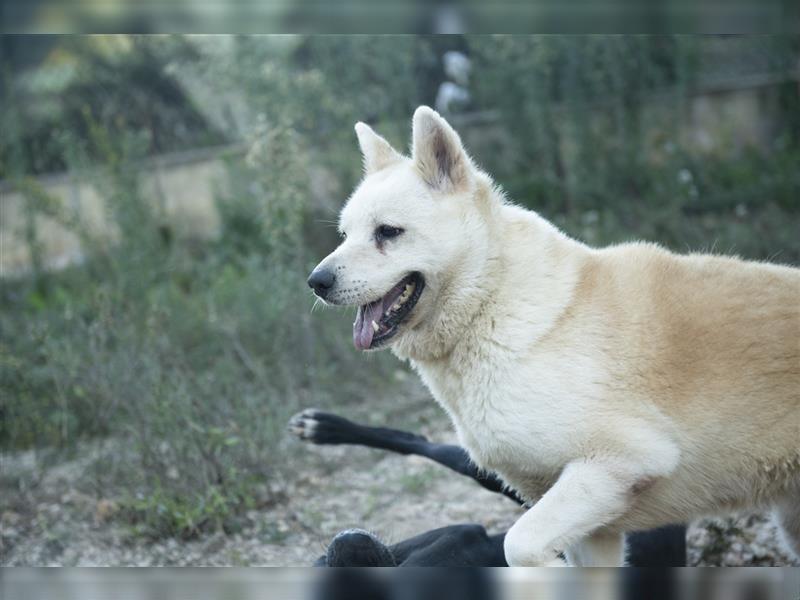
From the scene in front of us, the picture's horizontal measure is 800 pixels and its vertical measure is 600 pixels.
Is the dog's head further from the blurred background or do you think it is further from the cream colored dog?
the blurred background

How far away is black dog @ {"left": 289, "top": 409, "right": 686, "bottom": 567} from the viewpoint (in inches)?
109

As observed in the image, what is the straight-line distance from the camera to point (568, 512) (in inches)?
99.9

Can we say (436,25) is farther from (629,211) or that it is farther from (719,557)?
(629,211)

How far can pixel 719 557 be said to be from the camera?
148 inches

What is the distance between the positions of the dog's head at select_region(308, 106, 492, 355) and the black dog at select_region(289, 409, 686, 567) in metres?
0.62

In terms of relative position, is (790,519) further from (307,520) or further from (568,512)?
(307,520)

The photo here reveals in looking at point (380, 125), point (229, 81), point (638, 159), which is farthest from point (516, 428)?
point (229, 81)

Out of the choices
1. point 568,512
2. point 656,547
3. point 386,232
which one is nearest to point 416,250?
point 386,232

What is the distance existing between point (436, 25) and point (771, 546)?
264 centimetres

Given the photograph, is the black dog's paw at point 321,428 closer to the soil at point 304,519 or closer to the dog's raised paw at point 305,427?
the dog's raised paw at point 305,427

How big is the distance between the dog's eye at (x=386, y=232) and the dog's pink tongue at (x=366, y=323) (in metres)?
0.19

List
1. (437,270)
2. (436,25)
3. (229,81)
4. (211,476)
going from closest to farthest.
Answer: (436,25) → (437,270) → (211,476) → (229,81)

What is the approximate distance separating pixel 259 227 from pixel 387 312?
186 inches

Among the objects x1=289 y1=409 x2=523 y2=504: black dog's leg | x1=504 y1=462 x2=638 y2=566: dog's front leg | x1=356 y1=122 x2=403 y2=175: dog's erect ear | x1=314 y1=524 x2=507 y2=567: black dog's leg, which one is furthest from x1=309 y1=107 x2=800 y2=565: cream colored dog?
x1=289 y1=409 x2=523 y2=504: black dog's leg
